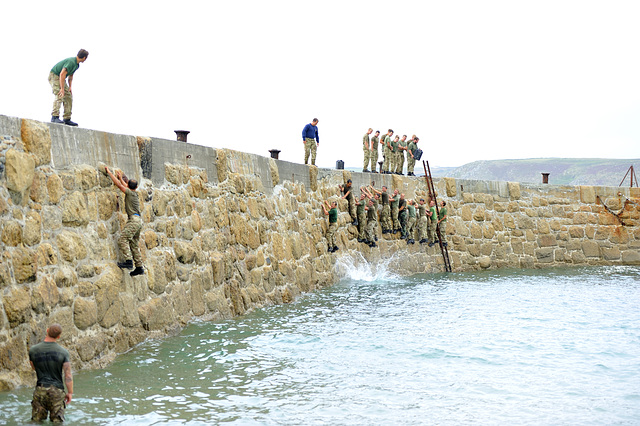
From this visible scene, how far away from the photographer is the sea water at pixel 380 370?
6.29 m

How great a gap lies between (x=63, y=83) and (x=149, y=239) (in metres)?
2.36

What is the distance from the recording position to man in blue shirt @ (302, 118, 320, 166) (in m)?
16.2

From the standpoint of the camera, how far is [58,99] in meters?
9.04

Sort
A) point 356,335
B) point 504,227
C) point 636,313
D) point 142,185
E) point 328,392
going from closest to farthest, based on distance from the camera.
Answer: point 328,392, point 142,185, point 356,335, point 636,313, point 504,227

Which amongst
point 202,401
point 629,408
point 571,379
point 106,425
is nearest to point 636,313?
point 571,379

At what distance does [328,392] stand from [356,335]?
9.20ft

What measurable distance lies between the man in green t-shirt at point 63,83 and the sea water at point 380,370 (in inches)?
130

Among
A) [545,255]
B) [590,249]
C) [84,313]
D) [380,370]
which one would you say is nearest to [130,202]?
[84,313]

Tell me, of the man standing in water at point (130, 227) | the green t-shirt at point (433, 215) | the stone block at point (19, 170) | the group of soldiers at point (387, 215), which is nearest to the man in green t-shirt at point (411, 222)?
the group of soldiers at point (387, 215)

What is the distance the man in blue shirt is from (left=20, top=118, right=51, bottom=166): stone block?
936 cm

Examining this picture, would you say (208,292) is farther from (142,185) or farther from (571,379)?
(571,379)

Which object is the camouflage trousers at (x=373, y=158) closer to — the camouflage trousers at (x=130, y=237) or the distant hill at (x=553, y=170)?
the camouflage trousers at (x=130, y=237)

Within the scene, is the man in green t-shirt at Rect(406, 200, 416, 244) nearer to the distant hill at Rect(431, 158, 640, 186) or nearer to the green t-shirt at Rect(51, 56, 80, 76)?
the green t-shirt at Rect(51, 56, 80, 76)

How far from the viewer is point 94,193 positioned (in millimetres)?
8016
